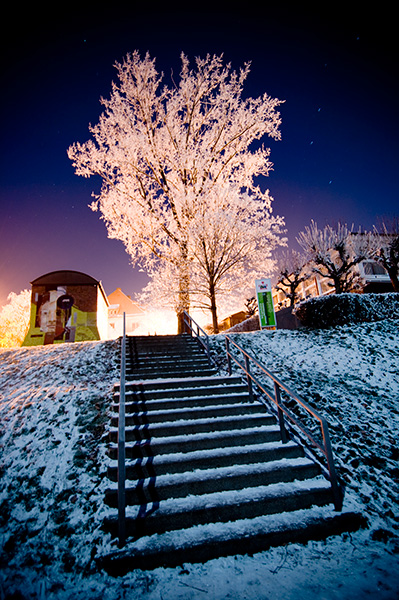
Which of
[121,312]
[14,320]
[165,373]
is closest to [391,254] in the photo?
[165,373]

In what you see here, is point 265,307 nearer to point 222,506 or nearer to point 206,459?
point 206,459

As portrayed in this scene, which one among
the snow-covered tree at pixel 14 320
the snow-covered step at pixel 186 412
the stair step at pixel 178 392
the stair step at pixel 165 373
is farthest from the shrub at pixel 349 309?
the snow-covered tree at pixel 14 320

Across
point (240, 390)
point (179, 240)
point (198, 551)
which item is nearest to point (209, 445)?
point (198, 551)

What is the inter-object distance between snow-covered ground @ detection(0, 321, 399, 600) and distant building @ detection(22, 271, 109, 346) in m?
11.9

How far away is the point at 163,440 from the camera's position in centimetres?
402

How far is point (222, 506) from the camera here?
10.1 ft

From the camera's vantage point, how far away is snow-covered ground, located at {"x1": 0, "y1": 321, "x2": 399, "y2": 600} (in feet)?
7.88

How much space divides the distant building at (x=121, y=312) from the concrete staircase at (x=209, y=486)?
39.8m

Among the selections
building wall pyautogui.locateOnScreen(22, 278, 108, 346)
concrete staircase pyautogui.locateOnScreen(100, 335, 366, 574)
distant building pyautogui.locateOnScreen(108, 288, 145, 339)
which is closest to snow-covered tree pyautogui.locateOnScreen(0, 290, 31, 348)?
building wall pyautogui.locateOnScreen(22, 278, 108, 346)

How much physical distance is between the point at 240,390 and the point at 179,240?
981cm

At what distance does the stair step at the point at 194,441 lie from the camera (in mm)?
3865

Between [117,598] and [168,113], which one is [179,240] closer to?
[168,113]

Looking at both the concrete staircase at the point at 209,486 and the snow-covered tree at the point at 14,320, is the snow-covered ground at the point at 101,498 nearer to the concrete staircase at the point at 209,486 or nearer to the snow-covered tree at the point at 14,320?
the concrete staircase at the point at 209,486

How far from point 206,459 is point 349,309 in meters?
8.34
